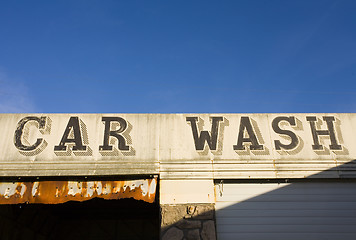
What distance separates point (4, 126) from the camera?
8.48 meters

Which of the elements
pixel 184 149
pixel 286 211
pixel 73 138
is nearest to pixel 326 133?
pixel 286 211

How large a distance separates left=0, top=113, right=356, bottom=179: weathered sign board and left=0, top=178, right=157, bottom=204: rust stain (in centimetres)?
28

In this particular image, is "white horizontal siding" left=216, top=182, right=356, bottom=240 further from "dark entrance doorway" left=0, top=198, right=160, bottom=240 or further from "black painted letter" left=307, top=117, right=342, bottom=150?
"dark entrance doorway" left=0, top=198, right=160, bottom=240

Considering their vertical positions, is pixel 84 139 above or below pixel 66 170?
above

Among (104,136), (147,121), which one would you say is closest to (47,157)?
(104,136)

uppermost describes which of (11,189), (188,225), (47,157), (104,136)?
(104,136)

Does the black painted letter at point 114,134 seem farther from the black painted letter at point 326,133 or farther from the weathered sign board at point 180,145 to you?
the black painted letter at point 326,133

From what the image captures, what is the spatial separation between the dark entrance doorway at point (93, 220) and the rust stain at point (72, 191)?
4196 mm

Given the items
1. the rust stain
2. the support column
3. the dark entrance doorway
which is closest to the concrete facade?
the support column

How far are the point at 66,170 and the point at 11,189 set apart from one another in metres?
1.34

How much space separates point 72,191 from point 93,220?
6.67 metres

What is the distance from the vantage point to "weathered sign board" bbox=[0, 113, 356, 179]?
8094 mm

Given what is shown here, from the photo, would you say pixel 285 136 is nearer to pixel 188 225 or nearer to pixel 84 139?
Answer: pixel 188 225

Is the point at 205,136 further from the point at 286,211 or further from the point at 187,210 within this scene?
the point at 286,211
